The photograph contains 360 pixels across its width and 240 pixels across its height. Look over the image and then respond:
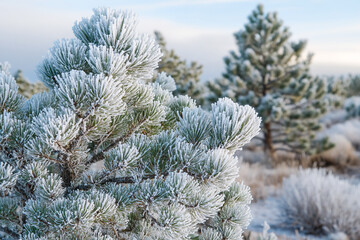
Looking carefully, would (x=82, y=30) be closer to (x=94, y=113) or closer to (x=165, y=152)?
(x=94, y=113)

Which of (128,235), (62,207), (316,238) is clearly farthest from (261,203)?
(62,207)

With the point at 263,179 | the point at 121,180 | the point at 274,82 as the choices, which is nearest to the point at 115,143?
the point at 121,180

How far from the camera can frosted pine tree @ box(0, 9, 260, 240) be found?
1353mm

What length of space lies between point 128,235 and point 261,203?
5.20 metres

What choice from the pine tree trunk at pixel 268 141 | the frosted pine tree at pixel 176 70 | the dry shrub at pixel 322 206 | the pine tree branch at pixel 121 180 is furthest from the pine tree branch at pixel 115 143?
the pine tree trunk at pixel 268 141

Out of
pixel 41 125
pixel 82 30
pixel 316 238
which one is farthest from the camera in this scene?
pixel 316 238

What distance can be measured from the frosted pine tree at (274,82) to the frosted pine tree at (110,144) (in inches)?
338

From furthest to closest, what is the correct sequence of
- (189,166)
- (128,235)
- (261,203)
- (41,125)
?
(261,203)
(128,235)
(189,166)
(41,125)

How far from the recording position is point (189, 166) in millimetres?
1450

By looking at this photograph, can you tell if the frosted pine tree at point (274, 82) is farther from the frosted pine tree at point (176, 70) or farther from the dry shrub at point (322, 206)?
the dry shrub at point (322, 206)

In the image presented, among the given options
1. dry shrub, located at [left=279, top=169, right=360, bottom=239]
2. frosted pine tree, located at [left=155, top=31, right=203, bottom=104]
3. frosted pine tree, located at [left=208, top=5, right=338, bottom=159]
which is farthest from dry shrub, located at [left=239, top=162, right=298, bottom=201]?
frosted pine tree, located at [left=155, top=31, right=203, bottom=104]

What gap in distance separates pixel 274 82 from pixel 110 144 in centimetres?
995

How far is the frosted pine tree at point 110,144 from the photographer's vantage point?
1353 mm

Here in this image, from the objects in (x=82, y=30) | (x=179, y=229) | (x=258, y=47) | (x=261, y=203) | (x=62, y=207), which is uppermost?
(x=258, y=47)
